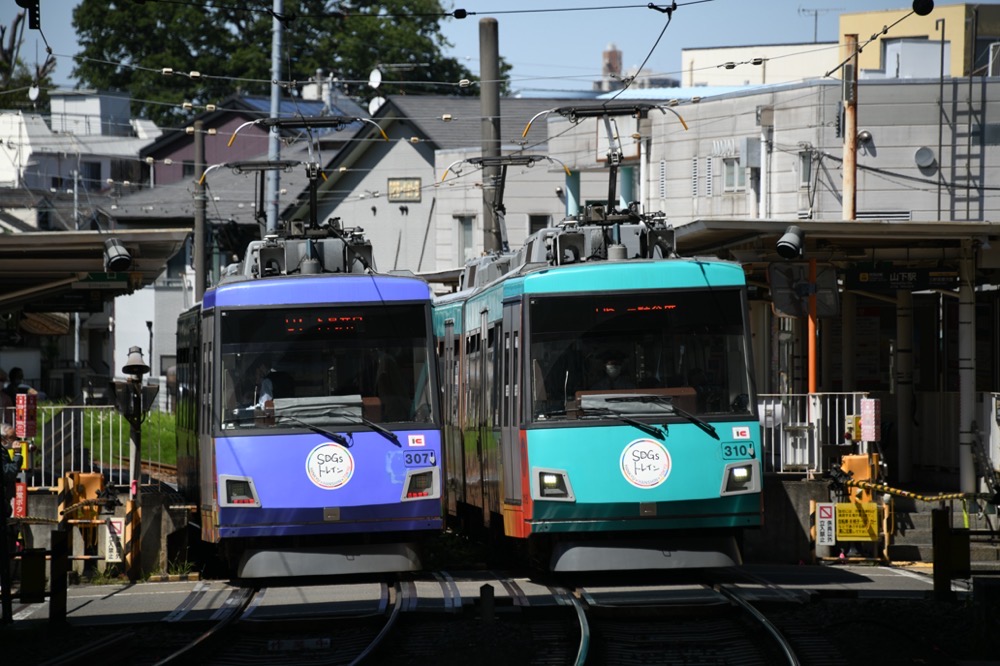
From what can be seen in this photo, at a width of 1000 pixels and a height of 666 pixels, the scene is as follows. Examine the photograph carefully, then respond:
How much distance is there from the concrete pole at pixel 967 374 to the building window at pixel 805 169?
12.2 metres

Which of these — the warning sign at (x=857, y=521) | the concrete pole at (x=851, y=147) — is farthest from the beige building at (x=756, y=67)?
the warning sign at (x=857, y=521)

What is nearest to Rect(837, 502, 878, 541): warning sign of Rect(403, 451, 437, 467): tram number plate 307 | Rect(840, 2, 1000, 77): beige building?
Rect(403, 451, 437, 467): tram number plate 307

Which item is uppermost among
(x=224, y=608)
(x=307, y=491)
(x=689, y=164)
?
(x=689, y=164)

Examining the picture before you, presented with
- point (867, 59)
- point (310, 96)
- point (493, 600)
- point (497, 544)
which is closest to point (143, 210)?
point (310, 96)

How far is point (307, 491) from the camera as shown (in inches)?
600

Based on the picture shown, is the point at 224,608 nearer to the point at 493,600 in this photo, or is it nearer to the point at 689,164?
the point at 493,600

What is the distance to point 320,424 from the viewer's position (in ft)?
50.6

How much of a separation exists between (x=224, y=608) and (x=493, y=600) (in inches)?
111

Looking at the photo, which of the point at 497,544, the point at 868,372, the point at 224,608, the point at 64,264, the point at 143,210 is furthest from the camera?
the point at 143,210

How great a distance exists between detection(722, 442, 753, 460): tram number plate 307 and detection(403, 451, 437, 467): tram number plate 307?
275 centimetres

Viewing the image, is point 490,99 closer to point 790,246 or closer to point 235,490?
point 790,246

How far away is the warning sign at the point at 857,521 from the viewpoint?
1833cm

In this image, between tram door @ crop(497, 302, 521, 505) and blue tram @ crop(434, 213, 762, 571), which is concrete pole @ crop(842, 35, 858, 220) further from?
tram door @ crop(497, 302, 521, 505)

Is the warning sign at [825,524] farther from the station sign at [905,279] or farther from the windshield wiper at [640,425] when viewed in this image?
the windshield wiper at [640,425]
